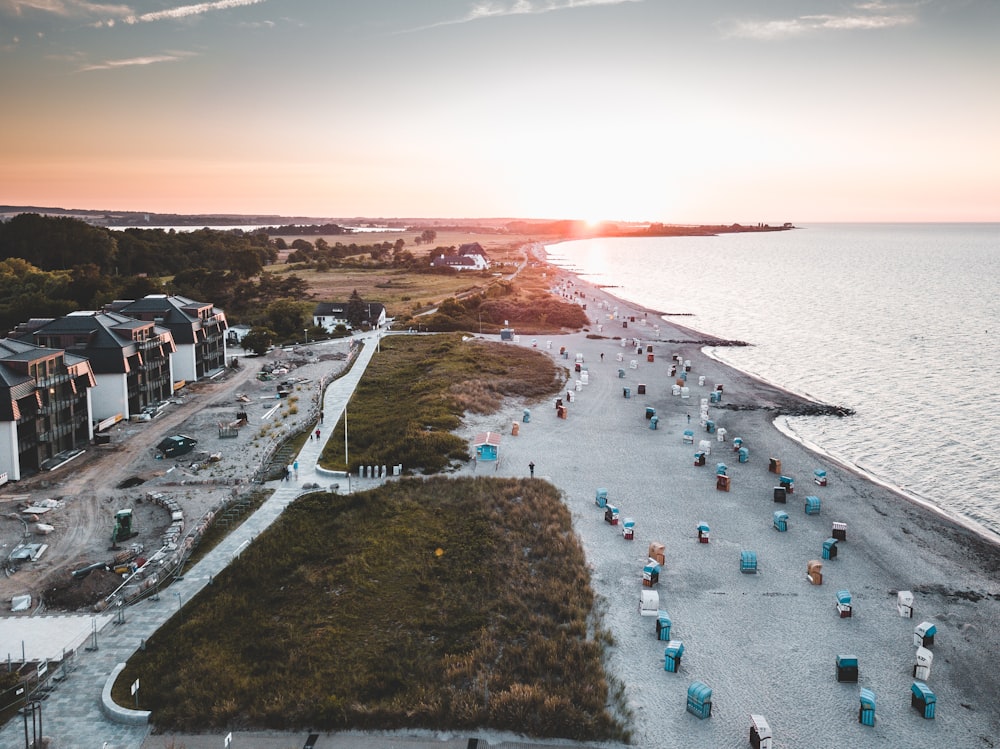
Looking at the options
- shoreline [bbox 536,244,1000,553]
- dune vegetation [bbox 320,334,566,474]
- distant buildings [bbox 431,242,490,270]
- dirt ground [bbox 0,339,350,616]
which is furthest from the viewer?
distant buildings [bbox 431,242,490,270]

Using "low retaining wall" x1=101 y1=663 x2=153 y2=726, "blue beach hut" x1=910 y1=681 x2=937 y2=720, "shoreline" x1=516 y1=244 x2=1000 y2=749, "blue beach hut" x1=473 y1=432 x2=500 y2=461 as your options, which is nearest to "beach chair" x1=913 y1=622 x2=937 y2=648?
"shoreline" x1=516 y1=244 x2=1000 y2=749

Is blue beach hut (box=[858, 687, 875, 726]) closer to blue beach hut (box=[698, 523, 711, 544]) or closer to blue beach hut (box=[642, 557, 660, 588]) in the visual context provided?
blue beach hut (box=[642, 557, 660, 588])

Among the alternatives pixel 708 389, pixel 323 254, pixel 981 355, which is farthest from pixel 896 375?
pixel 323 254

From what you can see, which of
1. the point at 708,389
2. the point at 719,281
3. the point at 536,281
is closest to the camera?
the point at 708,389

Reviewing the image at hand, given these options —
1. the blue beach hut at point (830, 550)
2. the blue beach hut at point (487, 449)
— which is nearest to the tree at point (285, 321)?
the blue beach hut at point (487, 449)

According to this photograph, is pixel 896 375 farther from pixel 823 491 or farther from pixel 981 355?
pixel 823 491

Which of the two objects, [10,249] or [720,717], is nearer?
[720,717]
